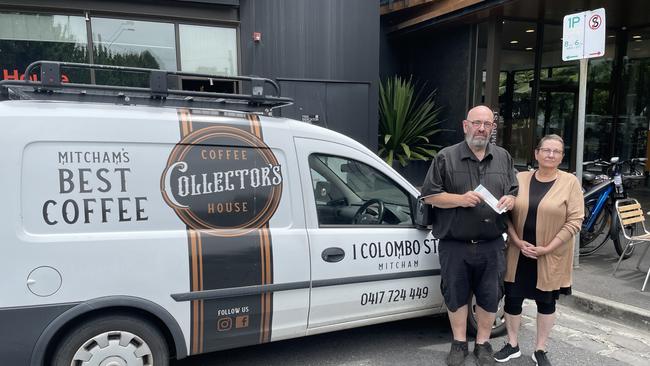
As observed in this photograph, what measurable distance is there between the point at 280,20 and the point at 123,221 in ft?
21.4

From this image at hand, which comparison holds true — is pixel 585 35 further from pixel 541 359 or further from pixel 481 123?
pixel 541 359

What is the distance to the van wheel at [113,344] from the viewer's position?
8.19ft

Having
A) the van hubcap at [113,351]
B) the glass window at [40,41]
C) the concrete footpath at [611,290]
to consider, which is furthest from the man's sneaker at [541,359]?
the glass window at [40,41]

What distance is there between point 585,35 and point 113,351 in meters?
4.87

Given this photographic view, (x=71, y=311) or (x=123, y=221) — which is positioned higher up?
(x=123, y=221)

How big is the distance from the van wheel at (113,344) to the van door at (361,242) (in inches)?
37.9

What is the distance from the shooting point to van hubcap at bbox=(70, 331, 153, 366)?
8.29 ft

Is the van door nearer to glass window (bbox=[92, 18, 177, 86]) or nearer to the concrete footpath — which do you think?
the concrete footpath

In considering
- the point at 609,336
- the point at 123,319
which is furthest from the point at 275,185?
the point at 609,336

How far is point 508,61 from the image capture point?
9.74 metres

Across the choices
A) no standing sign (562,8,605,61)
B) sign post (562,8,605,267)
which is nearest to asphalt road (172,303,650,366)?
sign post (562,8,605,267)

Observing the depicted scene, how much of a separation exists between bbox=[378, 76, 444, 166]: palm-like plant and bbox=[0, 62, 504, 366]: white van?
255 inches

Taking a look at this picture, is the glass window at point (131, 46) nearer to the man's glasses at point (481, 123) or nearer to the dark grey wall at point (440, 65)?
the dark grey wall at point (440, 65)

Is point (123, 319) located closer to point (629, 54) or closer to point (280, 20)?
point (280, 20)
